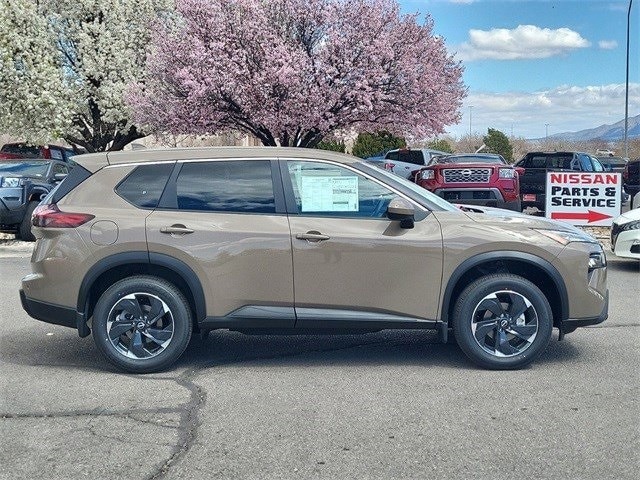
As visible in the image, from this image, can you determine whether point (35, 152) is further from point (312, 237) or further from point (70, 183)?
point (312, 237)

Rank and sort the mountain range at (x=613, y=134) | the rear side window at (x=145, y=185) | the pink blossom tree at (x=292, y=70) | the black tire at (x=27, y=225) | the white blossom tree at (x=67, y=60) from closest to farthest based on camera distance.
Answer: the rear side window at (x=145, y=185), the black tire at (x=27, y=225), the pink blossom tree at (x=292, y=70), the white blossom tree at (x=67, y=60), the mountain range at (x=613, y=134)

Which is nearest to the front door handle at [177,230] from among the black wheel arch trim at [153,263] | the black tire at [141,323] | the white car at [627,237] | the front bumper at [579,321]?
the black wheel arch trim at [153,263]

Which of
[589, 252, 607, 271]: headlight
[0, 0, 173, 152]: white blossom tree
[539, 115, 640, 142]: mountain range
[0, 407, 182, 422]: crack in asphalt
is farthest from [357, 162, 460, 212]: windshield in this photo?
[539, 115, 640, 142]: mountain range

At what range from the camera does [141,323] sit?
580 cm

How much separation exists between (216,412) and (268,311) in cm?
105

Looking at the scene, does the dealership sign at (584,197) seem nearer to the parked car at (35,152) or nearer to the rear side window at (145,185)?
the rear side window at (145,185)

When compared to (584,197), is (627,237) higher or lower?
lower

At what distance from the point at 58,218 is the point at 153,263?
0.80 meters

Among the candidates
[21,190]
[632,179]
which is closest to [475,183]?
[21,190]

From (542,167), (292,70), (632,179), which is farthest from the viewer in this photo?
(632,179)

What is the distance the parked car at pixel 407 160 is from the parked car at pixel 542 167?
8.32 feet

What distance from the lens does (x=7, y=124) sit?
85.2 ft

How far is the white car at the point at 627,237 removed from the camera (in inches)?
431

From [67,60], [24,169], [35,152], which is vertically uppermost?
[67,60]
